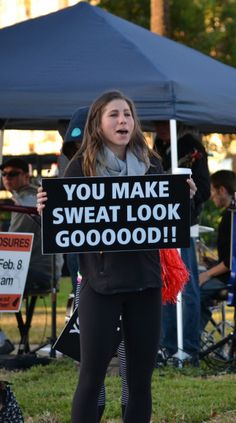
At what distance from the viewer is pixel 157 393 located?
7.61 metres

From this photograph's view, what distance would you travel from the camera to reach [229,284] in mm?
9055

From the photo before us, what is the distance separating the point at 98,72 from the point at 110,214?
12.9 feet

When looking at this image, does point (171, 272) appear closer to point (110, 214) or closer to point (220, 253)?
point (110, 214)

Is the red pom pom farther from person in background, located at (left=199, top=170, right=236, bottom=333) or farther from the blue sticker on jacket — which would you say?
person in background, located at (left=199, top=170, right=236, bottom=333)

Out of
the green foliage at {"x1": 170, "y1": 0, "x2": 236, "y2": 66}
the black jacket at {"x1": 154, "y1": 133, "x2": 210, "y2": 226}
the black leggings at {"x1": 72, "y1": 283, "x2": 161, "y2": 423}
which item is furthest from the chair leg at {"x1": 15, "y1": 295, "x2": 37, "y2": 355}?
→ the green foliage at {"x1": 170, "y1": 0, "x2": 236, "y2": 66}

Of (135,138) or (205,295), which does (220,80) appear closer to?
(205,295)

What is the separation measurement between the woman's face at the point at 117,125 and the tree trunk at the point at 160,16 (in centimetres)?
1392

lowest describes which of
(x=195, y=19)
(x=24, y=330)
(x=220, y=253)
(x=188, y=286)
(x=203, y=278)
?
(x=24, y=330)

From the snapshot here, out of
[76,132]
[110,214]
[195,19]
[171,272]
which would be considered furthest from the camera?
[195,19]

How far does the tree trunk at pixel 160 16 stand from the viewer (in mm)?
19172

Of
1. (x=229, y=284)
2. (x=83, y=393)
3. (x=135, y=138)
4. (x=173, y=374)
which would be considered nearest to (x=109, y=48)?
(x=229, y=284)

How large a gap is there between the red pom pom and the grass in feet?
3.90

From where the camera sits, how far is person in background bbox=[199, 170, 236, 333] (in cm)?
959

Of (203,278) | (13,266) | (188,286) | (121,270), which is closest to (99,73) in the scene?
(13,266)
